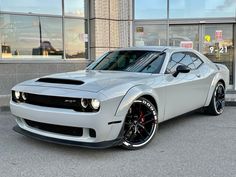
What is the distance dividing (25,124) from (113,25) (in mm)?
6913

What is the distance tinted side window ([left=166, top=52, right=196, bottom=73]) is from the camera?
19.2 feet

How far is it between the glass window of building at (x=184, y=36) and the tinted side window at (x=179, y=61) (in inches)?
199

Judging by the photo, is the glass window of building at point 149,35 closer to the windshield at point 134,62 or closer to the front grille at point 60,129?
the windshield at point 134,62

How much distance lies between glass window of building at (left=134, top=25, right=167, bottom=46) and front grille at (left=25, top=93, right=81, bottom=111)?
7.32 metres

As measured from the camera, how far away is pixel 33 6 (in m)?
10.3

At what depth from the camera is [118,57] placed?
6223mm

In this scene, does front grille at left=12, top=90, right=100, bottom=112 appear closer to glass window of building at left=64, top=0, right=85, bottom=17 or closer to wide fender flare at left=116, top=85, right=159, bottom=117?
wide fender flare at left=116, top=85, right=159, bottom=117

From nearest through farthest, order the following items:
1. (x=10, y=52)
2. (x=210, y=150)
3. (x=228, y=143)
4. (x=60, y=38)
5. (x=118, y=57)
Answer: (x=210, y=150), (x=228, y=143), (x=118, y=57), (x=10, y=52), (x=60, y=38)

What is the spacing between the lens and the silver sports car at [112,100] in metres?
4.34

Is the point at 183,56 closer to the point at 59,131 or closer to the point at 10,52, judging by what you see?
the point at 59,131

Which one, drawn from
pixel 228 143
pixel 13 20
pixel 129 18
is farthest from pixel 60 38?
pixel 228 143

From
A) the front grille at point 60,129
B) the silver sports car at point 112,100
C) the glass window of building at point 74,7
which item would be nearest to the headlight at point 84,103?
the silver sports car at point 112,100

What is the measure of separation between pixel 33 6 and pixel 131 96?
6.77 m

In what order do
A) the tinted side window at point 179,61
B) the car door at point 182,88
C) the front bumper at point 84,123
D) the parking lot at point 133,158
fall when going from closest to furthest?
the parking lot at point 133,158 → the front bumper at point 84,123 → the car door at point 182,88 → the tinted side window at point 179,61
